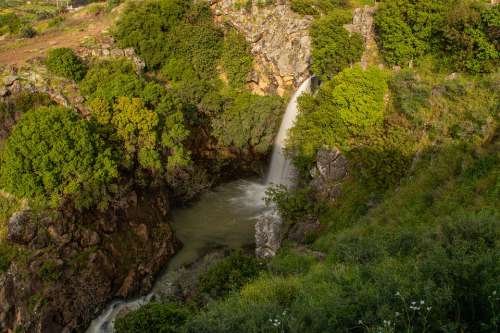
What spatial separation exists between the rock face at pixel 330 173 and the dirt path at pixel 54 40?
26.8m

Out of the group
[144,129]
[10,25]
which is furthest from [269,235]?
[10,25]

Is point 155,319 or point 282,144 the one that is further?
point 282,144

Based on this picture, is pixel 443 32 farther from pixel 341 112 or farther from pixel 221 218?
pixel 221 218

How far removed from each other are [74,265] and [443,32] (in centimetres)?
2755

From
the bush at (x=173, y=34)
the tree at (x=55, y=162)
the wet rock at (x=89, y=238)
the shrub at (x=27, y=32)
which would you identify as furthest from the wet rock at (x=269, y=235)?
the shrub at (x=27, y=32)

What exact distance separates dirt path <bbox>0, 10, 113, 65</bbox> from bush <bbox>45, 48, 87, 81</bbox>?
9.40 ft

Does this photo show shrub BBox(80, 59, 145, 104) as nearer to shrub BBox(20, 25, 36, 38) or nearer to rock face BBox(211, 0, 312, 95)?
rock face BBox(211, 0, 312, 95)

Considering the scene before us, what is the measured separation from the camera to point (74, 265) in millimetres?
25234

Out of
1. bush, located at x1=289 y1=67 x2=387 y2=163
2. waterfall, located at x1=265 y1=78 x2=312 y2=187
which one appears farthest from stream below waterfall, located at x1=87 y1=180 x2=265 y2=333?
bush, located at x1=289 y1=67 x2=387 y2=163

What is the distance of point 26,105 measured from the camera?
31.3 meters

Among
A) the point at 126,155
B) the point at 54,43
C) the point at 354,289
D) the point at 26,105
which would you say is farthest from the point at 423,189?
the point at 54,43

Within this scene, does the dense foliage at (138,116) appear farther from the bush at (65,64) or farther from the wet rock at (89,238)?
the wet rock at (89,238)

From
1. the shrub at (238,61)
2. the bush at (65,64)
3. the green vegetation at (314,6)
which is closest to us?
the bush at (65,64)

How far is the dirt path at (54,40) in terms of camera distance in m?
38.5
